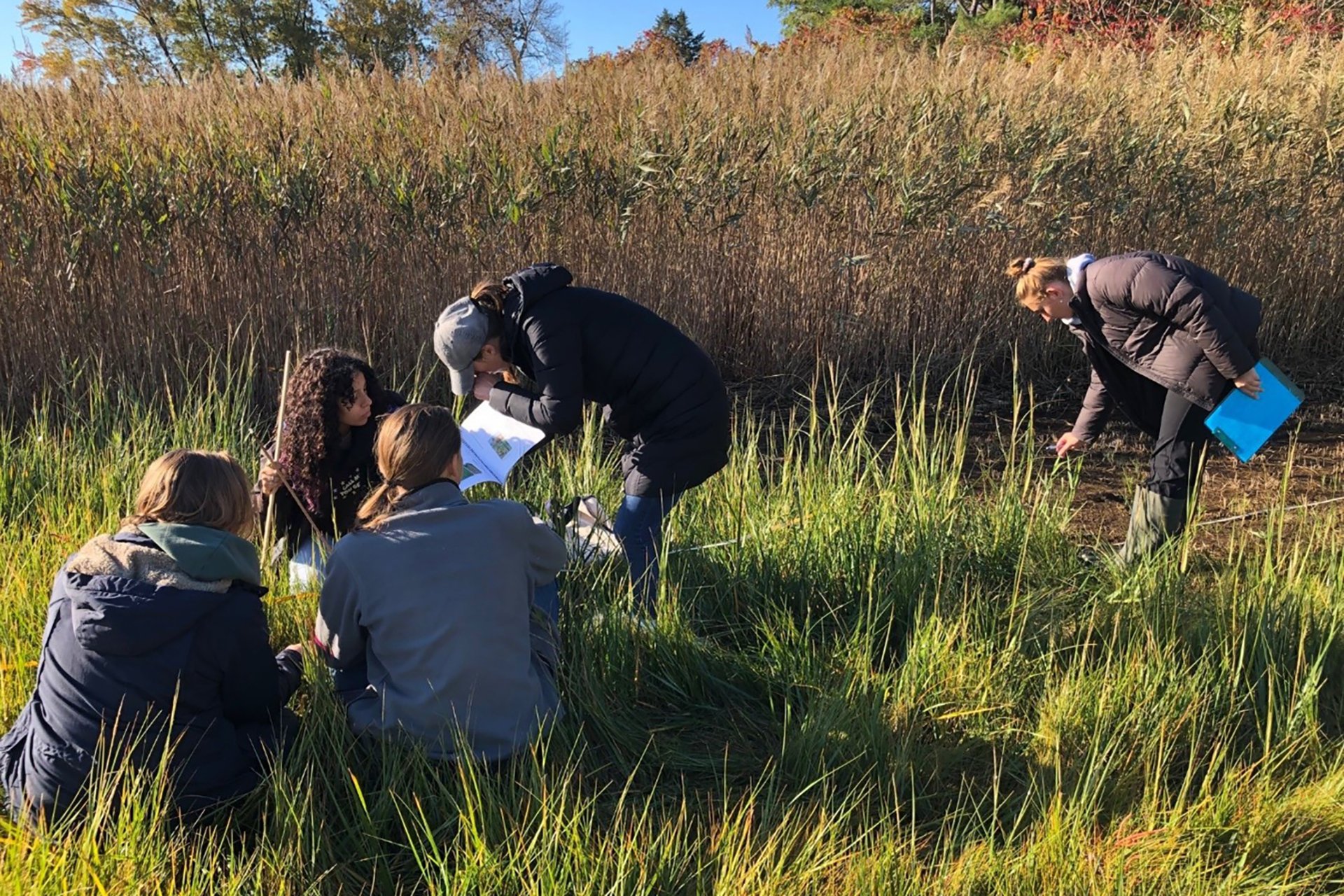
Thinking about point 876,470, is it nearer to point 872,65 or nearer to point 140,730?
point 140,730

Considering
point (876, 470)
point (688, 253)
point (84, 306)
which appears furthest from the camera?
point (688, 253)

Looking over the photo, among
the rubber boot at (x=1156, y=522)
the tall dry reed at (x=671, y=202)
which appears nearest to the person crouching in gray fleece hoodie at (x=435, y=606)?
the rubber boot at (x=1156, y=522)

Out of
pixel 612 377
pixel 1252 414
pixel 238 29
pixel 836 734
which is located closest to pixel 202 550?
pixel 612 377

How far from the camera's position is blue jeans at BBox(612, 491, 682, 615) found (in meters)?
3.19

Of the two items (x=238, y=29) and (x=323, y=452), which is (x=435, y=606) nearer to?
(x=323, y=452)

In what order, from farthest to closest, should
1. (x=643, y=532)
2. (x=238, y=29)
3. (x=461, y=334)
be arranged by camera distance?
(x=238, y=29) < (x=643, y=532) < (x=461, y=334)

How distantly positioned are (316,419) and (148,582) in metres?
1.18

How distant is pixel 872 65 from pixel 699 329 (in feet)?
11.4

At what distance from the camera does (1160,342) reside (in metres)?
3.75

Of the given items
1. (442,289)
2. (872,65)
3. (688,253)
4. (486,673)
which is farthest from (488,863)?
(872,65)

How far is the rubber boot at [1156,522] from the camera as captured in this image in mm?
3779

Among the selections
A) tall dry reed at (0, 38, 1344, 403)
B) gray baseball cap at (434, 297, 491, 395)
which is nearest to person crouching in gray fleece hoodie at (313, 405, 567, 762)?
gray baseball cap at (434, 297, 491, 395)

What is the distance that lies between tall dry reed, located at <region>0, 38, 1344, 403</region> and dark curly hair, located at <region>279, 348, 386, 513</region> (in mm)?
1968

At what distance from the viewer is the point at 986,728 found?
260 cm
